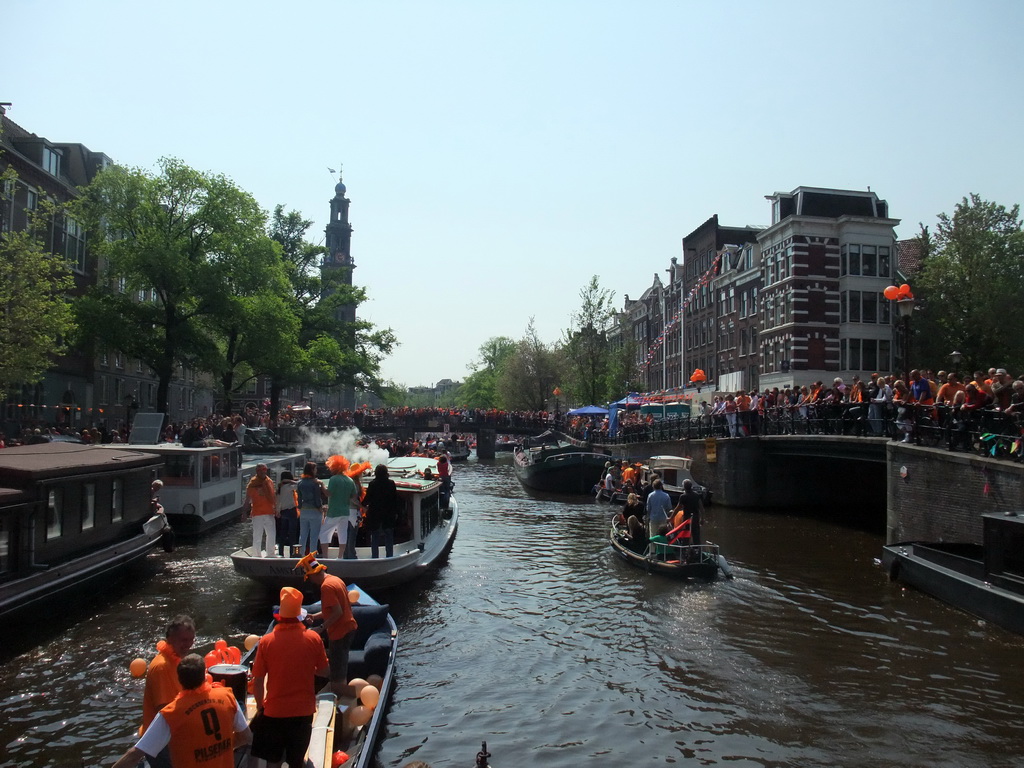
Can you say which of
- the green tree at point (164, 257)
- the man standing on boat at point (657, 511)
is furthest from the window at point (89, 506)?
the green tree at point (164, 257)

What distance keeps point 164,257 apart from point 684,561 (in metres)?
25.8

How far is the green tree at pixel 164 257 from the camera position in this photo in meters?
34.8

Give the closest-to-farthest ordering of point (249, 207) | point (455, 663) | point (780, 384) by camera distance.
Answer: point (455, 663) < point (249, 207) < point (780, 384)

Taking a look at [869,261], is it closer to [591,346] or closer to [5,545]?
[591,346]

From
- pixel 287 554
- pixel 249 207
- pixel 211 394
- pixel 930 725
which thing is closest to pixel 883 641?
pixel 930 725

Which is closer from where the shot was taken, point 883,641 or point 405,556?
point 883,641

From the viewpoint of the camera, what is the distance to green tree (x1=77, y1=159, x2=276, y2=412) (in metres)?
34.8

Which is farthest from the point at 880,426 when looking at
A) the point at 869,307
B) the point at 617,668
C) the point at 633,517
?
the point at 869,307

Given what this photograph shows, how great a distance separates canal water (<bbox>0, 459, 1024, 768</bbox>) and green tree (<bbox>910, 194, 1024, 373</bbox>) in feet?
82.5

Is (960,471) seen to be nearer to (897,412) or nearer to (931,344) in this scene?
(897,412)

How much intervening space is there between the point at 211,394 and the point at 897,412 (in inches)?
2232

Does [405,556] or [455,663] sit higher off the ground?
[405,556]

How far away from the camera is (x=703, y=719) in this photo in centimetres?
1009

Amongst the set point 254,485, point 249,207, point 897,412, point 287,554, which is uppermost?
Result: point 249,207
